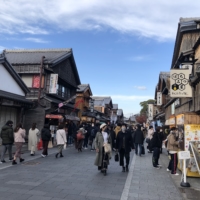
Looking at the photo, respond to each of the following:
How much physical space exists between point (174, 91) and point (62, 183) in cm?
827

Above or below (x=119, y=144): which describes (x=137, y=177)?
below

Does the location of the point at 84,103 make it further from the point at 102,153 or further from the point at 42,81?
the point at 102,153

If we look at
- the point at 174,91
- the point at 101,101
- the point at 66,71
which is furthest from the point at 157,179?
the point at 101,101

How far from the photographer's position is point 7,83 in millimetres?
16906

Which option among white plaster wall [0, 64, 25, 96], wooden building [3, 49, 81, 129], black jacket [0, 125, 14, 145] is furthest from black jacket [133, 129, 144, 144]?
white plaster wall [0, 64, 25, 96]

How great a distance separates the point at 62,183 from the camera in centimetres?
680

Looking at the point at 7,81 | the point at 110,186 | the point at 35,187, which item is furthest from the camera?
the point at 7,81

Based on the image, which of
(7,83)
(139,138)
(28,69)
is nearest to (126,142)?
(139,138)

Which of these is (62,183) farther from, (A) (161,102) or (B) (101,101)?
(B) (101,101)

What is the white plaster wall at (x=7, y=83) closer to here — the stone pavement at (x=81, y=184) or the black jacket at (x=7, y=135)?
the black jacket at (x=7, y=135)

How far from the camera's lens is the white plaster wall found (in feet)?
53.3

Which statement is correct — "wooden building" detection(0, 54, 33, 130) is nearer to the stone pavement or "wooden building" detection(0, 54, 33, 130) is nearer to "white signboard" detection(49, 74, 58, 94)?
"white signboard" detection(49, 74, 58, 94)

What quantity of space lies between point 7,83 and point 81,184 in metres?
12.6

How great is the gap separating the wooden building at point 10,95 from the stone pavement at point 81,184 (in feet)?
25.0
